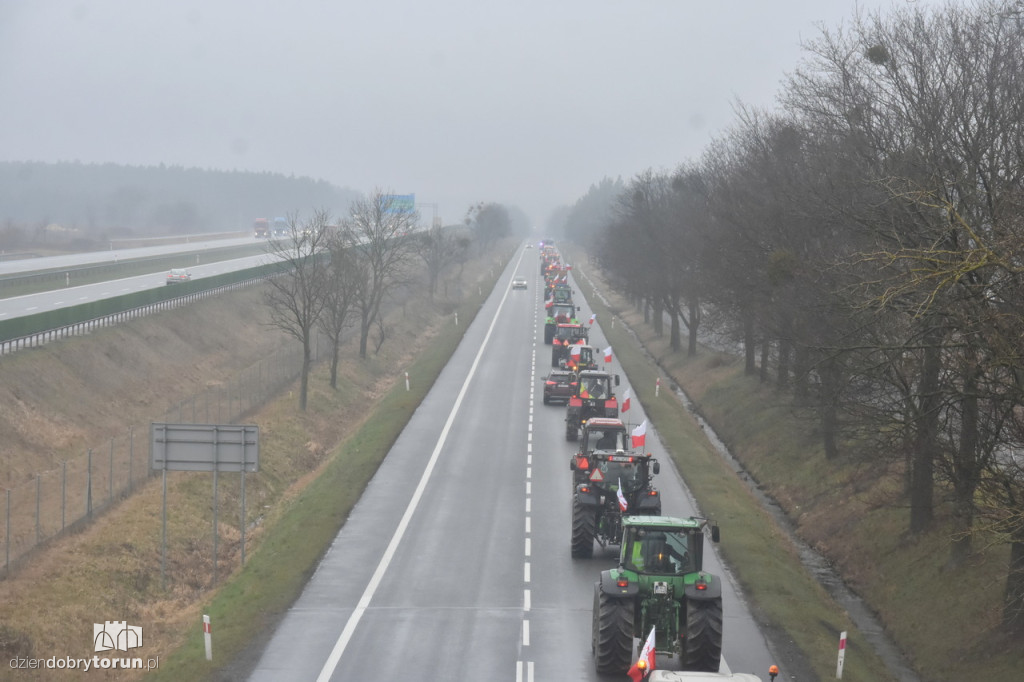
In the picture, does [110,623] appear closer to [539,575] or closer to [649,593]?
[539,575]

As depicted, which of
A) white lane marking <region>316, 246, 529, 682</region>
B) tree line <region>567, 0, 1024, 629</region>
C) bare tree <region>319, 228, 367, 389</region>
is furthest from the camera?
bare tree <region>319, 228, 367, 389</region>

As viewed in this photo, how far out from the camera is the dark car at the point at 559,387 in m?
47.8

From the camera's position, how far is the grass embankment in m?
20.5

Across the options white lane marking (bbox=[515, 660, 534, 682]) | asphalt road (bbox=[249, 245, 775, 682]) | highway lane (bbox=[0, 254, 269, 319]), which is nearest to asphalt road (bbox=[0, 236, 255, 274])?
highway lane (bbox=[0, 254, 269, 319])

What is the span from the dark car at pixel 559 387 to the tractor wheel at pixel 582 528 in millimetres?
22787

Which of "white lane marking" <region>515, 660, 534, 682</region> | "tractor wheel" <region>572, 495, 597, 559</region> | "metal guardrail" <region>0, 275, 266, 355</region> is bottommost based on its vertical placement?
"white lane marking" <region>515, 660, 534, 682</region>

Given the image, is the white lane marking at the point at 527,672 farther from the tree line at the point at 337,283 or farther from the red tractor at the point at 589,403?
the tree line at the point at 337,283

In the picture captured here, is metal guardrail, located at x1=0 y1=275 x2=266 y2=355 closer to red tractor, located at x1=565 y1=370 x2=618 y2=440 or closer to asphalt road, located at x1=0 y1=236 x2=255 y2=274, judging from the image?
asphalt road, located at x1=0 y1=236 x2=255 y2=274

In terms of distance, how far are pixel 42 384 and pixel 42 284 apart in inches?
1300

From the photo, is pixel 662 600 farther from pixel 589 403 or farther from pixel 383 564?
pixel 589 403

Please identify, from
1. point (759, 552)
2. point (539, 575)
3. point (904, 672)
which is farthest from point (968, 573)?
point (539, 575)

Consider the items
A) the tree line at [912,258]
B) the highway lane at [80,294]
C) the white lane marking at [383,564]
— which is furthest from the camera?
the highway lane at [80,294]

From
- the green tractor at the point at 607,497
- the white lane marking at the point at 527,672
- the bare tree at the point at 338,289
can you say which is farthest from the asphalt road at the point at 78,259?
the white lane marking at the point at 527,672

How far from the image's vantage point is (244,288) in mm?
77812
